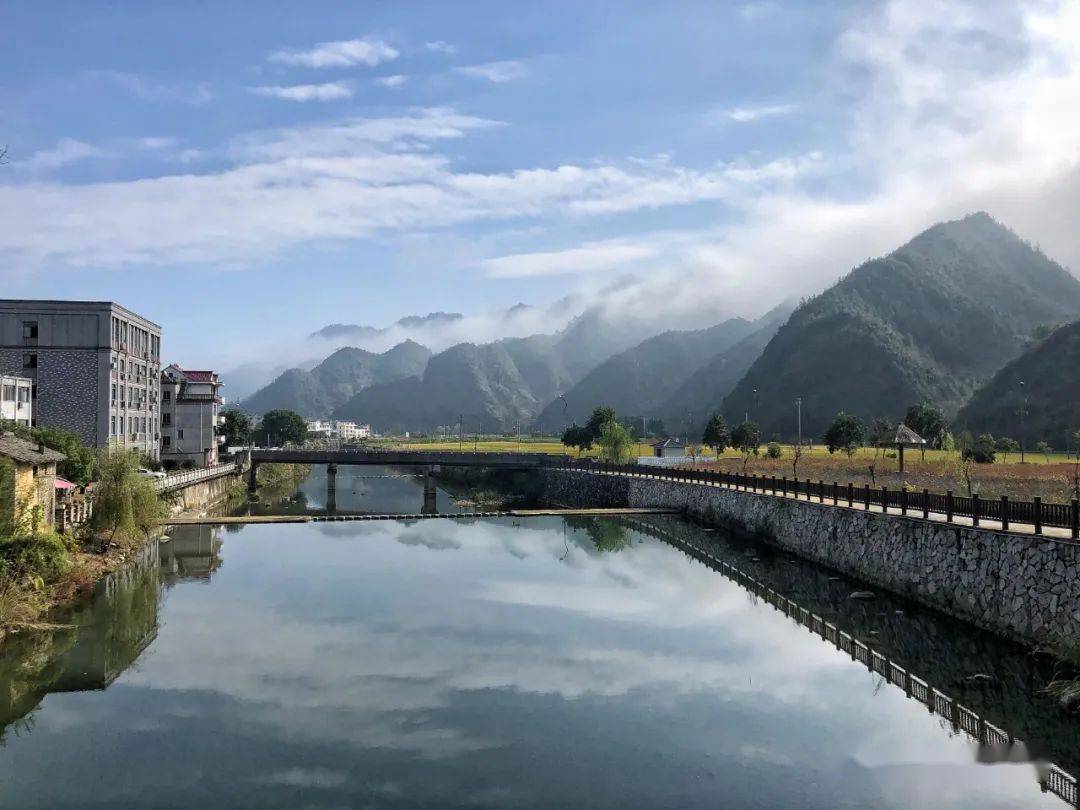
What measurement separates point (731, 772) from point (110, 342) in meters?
66.8

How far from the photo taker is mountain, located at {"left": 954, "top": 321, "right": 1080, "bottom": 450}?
454 ft

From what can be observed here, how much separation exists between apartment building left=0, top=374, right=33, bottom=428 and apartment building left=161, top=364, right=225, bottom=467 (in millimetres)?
24327

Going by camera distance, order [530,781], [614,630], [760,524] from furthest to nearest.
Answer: [760,524] → [614,630] → [530,781]

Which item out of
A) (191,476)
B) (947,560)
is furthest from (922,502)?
(191,476)

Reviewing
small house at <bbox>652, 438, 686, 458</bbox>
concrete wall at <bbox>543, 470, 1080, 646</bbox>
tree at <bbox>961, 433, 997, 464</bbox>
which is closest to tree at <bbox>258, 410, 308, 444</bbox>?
small house at <bbox>652, 438, 686, 458</bbox>

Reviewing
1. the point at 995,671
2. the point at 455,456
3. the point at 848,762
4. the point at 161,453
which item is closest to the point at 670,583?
the point at 995,671

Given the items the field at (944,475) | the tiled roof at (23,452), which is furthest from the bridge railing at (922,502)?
the tiled roof at (23,452)

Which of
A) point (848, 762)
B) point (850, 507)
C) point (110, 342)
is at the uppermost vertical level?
point (110, 342)

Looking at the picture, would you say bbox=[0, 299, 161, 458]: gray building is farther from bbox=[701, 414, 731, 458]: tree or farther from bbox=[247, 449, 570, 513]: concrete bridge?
bbox=[701, 414, 731, 458]: tree

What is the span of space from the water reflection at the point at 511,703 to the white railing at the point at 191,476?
2328 cm

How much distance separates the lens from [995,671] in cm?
2520

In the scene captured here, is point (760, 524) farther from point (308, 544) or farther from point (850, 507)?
point (308, 544)

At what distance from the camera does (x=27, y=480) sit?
34.5 metres

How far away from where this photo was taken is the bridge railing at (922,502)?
27.9m
